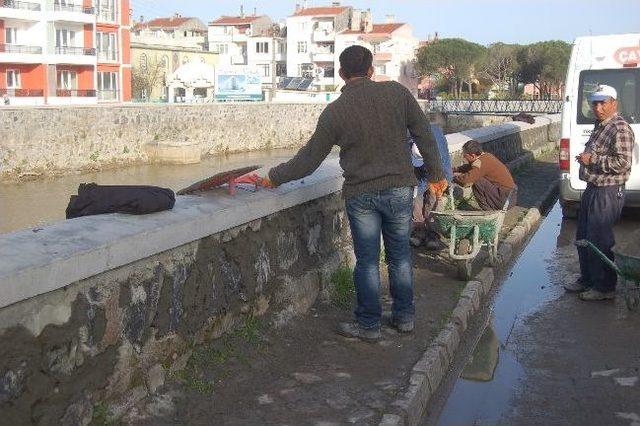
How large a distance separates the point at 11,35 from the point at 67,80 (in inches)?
183

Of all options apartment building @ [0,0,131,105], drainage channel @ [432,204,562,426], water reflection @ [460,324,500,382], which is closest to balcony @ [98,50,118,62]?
apartment building @ [0,0,131,105]

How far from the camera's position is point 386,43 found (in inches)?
3797

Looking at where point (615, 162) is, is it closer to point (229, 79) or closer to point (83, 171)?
point (83, 171)

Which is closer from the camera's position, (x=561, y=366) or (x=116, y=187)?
(x=116, y=187)

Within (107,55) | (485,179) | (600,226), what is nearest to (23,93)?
(107,55)

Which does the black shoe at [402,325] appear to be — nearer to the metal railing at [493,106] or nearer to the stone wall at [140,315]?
the stone wall at [140,315]

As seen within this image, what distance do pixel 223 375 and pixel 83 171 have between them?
35.3 meters

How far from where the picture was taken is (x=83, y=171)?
38469mm

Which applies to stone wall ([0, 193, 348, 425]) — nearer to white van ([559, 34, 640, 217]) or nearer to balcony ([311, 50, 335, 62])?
white van ([559, 34, 640, 217])

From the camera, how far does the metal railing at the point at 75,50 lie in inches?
2162

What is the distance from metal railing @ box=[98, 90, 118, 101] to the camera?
58.7 m

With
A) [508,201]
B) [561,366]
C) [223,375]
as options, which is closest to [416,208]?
[508,201]

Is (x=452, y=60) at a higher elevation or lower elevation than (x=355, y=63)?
higher

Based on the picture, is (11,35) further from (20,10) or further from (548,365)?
(548,365)
